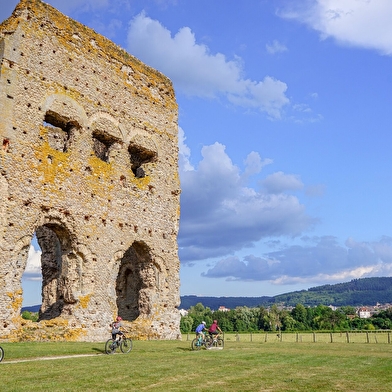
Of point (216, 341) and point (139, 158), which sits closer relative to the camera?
point (216, 341)

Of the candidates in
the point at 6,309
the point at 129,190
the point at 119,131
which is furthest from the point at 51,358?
the point at 119,131

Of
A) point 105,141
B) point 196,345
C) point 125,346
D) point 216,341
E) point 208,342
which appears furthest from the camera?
point 105,141

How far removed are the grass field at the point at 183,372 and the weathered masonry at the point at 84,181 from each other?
4.04 m

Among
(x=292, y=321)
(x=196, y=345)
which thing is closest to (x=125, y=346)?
(x=196, y=345)

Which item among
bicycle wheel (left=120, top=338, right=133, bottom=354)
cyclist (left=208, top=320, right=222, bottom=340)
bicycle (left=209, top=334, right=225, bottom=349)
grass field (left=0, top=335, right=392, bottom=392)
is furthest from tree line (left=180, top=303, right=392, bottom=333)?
grass field (left=0, top=335, right=392, bottom=392)

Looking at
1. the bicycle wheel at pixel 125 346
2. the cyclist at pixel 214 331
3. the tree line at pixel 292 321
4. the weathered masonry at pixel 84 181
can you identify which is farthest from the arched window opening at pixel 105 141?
the tree line at pixel 292 321

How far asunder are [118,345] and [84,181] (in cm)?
743

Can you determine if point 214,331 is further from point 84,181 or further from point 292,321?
point 292,321

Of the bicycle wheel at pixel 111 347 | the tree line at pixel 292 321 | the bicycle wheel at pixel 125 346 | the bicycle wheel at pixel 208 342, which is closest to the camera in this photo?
the bicycle wheel at pixel 111 347

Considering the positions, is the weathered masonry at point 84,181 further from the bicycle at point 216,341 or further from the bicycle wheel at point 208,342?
the bicycle wheel at point 208,342

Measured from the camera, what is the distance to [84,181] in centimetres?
1897

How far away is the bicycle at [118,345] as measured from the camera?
14.0 metres

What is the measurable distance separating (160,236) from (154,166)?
347cm

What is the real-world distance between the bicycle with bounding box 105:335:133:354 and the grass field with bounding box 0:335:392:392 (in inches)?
11.3
